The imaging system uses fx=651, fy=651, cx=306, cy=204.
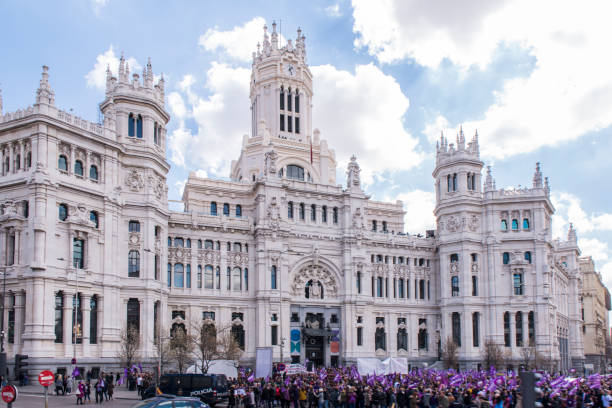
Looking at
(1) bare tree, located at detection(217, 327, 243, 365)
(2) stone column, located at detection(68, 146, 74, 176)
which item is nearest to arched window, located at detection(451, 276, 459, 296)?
(1) bare tree, located at detection(217, 327, 243, 365)

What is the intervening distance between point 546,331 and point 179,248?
151 feet

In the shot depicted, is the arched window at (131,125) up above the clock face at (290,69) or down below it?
below

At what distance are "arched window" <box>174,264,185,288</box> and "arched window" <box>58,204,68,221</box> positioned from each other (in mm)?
17349

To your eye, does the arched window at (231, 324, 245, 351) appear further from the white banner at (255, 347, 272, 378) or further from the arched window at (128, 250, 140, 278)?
the white banner at (255, 347, 272, 378)

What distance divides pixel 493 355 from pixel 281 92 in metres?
45.6

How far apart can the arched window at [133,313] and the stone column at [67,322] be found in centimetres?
713

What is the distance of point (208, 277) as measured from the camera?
7375 cm

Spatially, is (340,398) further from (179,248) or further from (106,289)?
(179,248)

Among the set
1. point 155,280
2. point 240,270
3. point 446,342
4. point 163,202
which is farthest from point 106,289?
point 446,342

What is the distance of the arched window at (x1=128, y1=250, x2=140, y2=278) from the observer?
6244cm

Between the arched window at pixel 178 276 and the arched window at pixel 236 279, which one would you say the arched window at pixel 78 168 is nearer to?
the arched window at pixel 178 276

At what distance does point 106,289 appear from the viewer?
59.0 meters

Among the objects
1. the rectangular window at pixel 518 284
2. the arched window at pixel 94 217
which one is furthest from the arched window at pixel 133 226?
the rectangular window at pixel 518 284

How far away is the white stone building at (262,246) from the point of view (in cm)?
5503
